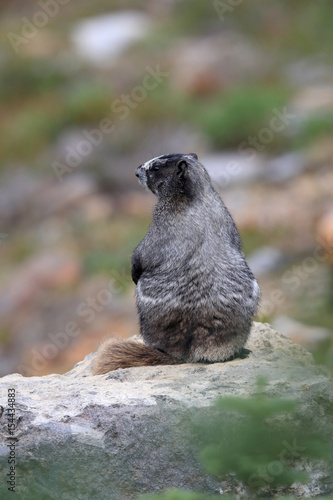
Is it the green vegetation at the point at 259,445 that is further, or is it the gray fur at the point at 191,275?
the gray fur at the point at 191,275

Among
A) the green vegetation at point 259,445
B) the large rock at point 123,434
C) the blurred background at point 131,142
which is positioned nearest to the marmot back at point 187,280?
the large rock at point 123,434

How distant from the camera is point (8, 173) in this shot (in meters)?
27.3

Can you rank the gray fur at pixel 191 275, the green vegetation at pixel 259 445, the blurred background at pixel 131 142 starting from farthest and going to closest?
1. the blurred background at pixel 131 142
2. the gray fur at pixel 191 275
3. the green vegetation at pixel 259 445

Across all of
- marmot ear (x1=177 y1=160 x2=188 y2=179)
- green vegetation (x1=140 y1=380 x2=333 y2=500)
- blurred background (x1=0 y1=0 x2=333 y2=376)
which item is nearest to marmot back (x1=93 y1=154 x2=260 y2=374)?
marmot ear (x1=177 y1=160 x2=188 y2=179)

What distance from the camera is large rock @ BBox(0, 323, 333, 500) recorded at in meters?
6.52

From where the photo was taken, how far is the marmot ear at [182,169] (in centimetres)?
821

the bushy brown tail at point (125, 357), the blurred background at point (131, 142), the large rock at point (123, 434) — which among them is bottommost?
the large rock at point (123, 434)

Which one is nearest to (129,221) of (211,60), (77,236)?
(77,236)

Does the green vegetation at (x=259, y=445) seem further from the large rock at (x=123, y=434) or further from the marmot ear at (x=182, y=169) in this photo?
the marmot ear at (x=182, y=169)

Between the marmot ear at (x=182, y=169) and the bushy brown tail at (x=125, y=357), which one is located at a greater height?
the marmot ear at (x=182, y=169)

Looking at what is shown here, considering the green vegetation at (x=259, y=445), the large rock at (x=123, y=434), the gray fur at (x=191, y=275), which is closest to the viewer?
the green vegetation at (x=259, y=445)

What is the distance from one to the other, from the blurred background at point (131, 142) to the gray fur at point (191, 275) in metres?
2.87

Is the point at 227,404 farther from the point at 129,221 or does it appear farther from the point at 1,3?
the point at 1,3

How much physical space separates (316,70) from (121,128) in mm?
6117
